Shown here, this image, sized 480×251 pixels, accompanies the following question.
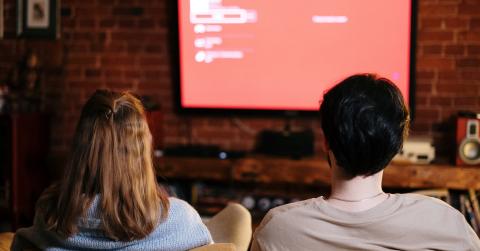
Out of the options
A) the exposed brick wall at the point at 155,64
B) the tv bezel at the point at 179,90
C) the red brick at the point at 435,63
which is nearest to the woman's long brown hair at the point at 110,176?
the tv bezel at the point at 179,90

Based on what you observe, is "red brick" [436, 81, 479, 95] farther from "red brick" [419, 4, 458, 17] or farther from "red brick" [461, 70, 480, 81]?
"red brick" [419, 4, 458, 17]

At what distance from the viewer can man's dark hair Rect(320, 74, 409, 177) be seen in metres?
1.49

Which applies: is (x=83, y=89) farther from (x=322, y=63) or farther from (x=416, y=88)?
(x=416, y=88)

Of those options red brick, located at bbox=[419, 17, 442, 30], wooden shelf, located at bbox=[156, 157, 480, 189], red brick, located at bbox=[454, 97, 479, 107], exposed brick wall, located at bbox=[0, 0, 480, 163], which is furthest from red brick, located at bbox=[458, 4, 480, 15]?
wooden shelf, located at bbox=[156, 157, 480, 189]

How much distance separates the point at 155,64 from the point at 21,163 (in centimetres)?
106

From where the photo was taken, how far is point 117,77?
437cm

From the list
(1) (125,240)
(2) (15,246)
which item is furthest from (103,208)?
(2) (15,246)

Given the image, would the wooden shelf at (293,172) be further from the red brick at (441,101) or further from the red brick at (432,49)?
the red brick at (432,49)

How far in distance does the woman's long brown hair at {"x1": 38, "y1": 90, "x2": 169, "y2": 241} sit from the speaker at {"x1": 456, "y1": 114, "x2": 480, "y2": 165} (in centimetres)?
226

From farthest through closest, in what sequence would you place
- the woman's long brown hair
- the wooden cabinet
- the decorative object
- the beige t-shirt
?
1. the decorative object
2. the wooden cabinet
3. the woman's long brown hair
4. the beige t-shirt

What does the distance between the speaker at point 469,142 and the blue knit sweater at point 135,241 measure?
212 cm

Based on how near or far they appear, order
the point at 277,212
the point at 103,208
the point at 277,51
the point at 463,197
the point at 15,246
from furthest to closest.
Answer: the point at 277,51
the point at 463,197
the point at 15,246
the point at 103,208
the point at 277,212

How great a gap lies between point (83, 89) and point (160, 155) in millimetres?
824

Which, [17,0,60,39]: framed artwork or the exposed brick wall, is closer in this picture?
the exposed brick wall
